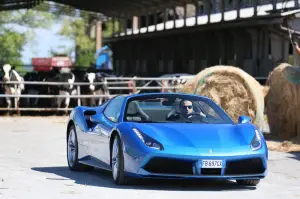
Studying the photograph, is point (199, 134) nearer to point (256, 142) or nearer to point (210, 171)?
point (210, 171)

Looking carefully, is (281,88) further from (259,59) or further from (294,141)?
(259,59)

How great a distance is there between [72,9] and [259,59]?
82.8 feet

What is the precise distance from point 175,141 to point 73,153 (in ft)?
9.71

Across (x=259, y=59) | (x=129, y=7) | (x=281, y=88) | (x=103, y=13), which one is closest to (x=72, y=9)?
(x=103, y=13)

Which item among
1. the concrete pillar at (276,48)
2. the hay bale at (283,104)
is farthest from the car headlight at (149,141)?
the concrete pillar at (276,48)

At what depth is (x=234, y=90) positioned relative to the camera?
2078 cm

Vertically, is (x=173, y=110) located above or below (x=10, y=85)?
above

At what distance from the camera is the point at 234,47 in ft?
165

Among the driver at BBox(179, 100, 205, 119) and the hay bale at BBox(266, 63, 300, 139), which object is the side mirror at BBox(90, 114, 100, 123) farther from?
the hay bale at BBox(266, 63, 300, 139)

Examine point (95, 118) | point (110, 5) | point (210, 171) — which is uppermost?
point (110, 5)

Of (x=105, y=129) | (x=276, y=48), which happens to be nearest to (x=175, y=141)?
(x=105, y=129)

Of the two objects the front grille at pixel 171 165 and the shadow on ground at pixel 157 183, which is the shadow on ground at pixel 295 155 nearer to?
the shadow on ground at pixel 157 183

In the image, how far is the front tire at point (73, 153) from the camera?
13155 mm

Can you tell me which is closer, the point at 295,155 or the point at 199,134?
the point at 199,134
